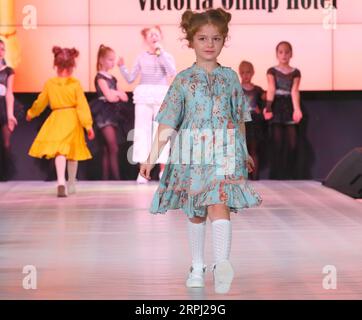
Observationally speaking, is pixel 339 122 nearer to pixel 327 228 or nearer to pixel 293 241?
pixel 327 228

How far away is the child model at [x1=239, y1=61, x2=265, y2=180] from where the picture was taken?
52.7 feet

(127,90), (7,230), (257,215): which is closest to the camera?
(7,230)

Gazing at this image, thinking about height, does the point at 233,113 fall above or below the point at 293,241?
above

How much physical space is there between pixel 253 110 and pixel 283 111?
0.39m

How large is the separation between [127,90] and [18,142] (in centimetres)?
152

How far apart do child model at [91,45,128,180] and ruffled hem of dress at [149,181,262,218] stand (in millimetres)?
9335

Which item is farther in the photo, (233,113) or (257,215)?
(257,215)

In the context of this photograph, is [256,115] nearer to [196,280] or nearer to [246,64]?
[246,64]

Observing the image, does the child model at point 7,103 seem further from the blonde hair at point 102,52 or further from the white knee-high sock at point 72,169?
the white knee-high sock at point 72,169

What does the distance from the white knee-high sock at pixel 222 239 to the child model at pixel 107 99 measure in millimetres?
9558

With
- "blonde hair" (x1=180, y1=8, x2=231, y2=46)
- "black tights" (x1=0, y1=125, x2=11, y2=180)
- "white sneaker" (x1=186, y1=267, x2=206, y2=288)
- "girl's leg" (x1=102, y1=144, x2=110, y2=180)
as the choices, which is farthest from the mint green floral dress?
"black tights" (x1=0, y1=125, x2=11, y2=180)
